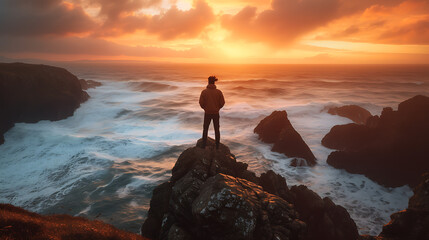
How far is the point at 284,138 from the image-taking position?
20.8 meters

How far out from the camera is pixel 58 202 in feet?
45.6

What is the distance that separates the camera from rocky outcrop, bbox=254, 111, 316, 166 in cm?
1978

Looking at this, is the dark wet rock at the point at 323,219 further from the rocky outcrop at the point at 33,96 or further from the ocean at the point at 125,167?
the rocky outcrop at the point at 33,96

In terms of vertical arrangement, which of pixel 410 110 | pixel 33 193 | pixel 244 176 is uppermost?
pixel 410 110

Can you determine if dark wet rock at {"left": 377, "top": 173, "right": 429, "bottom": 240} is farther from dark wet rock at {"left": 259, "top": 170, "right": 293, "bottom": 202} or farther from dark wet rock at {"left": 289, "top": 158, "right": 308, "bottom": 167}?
dark wet rock at {"left": 289, "top": 158, "right": 308, "bottom": 167}

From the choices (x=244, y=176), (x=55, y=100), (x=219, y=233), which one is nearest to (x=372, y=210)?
(x=244, y=176)

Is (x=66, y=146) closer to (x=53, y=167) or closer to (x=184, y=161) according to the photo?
(x=53, y=167)

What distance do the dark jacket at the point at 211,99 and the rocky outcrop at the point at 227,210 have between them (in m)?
2.04

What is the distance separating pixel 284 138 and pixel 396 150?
27.3 ft

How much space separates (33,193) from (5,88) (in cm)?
2684

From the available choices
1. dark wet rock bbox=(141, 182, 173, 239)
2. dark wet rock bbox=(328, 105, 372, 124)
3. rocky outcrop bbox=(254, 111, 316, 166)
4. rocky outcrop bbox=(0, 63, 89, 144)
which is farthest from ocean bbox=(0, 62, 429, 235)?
dark wet rock bbox=(141, 182, 173, 239)

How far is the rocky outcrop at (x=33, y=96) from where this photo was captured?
102 feet

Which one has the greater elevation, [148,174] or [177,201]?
[177,201]

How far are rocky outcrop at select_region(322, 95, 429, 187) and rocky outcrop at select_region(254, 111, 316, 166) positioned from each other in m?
2.15
